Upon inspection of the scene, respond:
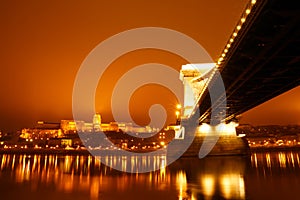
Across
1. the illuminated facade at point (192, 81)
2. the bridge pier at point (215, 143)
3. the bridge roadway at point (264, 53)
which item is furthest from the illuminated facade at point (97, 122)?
the bridge roadway at point (264, 53)

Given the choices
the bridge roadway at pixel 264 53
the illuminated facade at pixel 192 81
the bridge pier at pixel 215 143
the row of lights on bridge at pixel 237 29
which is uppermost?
the illuminated facade at pixel 192 81

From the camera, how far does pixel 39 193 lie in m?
19.8

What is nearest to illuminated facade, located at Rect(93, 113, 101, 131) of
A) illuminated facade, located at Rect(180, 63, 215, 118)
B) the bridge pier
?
illuminated facade, located at Rect(180, 63, 215, 118)

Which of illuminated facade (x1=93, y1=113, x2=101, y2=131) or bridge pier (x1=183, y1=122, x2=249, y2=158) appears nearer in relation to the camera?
bridge pier (x1=183, y1=122, x2=249, y2=158)

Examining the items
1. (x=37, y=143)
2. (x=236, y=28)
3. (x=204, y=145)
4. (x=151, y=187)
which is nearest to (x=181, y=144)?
(x=204, y=145)

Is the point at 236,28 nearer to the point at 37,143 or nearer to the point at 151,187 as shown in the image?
the point at 151,187

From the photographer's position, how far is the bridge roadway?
37.5ft

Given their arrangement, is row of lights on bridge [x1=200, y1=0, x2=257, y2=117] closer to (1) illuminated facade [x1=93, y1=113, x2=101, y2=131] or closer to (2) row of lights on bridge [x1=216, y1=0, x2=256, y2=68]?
(2) row of lights on bridge [x1=216, y1=0, x2=256, y2=68]

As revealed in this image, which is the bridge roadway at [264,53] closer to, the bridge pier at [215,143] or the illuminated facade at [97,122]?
the bridge pier at [215,143]

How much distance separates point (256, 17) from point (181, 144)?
39236 mm

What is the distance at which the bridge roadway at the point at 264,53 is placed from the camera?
37.5 feet

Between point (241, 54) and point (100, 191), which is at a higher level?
point (241, 54)

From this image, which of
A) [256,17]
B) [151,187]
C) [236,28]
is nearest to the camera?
[256,17]

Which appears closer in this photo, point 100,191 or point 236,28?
point 236,28
